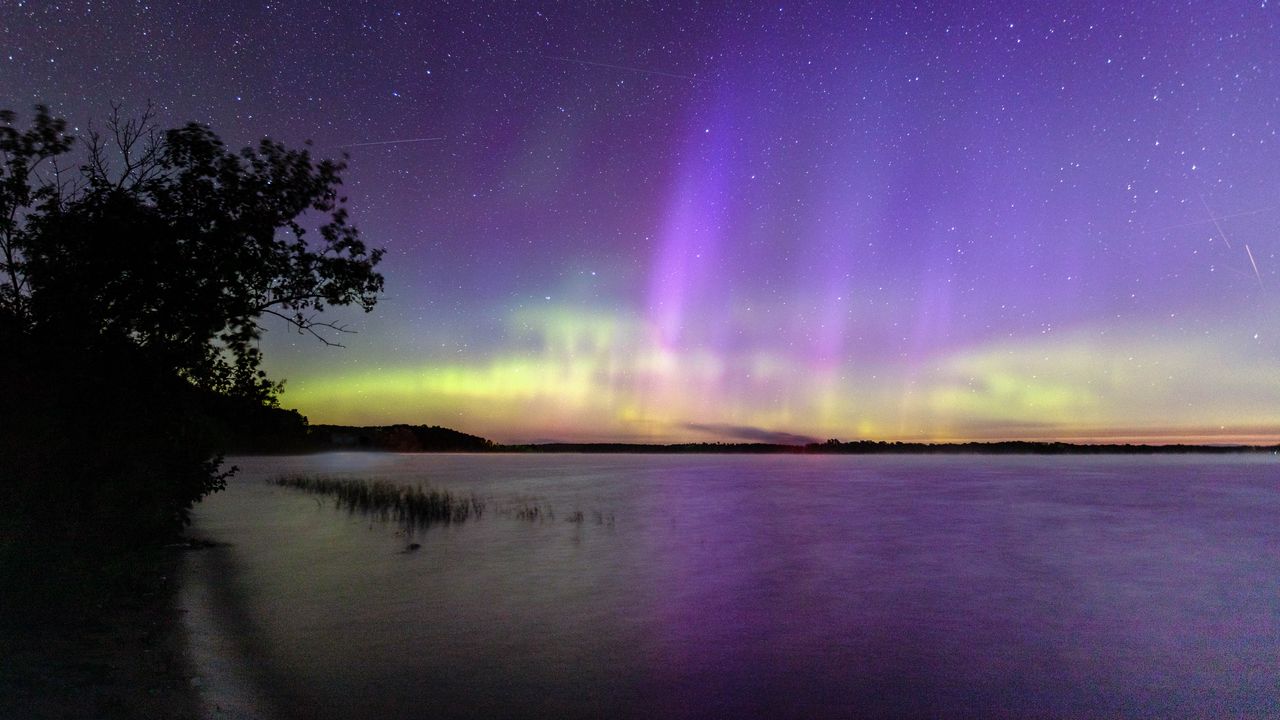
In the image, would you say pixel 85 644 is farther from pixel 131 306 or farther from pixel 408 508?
pixel 408 508

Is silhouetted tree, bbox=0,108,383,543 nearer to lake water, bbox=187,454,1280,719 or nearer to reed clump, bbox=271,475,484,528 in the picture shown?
lake water, bbox=187,454,1280,719

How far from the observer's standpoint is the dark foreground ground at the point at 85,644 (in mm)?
9203

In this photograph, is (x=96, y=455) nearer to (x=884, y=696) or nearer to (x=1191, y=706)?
(x=884, y=696)

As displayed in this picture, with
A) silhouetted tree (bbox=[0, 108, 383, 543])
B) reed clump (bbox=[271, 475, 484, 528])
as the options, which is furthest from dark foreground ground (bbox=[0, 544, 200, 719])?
reed clump (bbox=[271, 475, 484, 528])

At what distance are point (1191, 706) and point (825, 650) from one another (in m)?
6.16

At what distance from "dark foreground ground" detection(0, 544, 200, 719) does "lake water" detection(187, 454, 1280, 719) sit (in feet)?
3.78

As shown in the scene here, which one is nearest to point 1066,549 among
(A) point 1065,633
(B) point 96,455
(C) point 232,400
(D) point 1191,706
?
(A) point 1065,633

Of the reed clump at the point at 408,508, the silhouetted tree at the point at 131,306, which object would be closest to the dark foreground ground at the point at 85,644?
the silhouetted tree at the point at 131,306

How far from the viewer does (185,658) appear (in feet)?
39.4

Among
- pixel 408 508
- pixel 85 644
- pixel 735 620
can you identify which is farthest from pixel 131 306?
pixel 408 508

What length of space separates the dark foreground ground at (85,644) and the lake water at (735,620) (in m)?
1.15

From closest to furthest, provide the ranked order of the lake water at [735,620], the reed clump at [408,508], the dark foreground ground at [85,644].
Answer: the dark foreground ground at [85,644] → the lake water at [735,620] → the reed clump at [408,508]

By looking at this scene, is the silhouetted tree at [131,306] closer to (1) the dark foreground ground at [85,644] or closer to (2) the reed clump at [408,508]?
(1) the dark foreground ground at [85,644]

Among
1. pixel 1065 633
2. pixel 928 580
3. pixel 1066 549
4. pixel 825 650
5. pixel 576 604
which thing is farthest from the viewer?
pixel 1066 549
